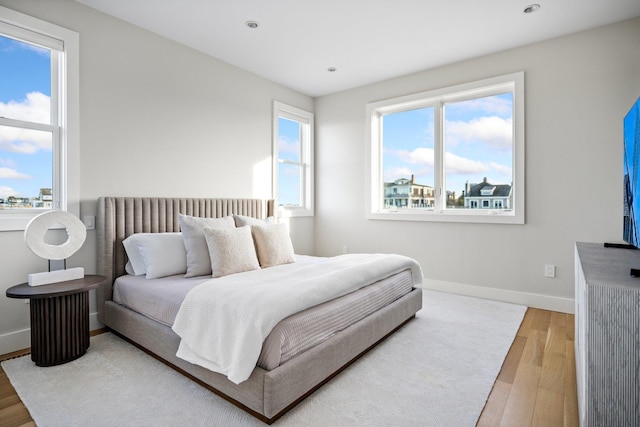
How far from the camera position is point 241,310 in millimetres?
1827

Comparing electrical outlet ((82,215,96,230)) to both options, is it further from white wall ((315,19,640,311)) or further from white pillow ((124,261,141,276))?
white wall ((315,19,640,311))

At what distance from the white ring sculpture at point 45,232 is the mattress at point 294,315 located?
0.48m

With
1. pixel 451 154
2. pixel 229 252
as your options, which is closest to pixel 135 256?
pixel 229 252

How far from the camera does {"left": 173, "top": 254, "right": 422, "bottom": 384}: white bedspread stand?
172 centimetres

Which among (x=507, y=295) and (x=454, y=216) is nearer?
(x=507, y=295)

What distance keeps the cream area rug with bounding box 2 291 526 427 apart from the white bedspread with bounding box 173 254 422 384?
0.27m

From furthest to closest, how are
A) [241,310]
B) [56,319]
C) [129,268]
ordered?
[129,268], [56,319], [241,310]

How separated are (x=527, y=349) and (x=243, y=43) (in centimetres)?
387

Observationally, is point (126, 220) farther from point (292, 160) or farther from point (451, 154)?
point (451, 154)

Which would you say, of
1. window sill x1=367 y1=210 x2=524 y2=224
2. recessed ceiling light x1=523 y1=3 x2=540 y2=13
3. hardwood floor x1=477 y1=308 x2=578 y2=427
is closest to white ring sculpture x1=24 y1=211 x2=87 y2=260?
hardwood floor x1=477 y1=308 x2=578 y2=427

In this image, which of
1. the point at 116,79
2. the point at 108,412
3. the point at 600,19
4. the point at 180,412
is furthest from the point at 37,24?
the point at 600,19

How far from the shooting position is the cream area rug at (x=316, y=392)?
175cm

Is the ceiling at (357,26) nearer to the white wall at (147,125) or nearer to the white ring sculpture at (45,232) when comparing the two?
the white wall at (147,125)

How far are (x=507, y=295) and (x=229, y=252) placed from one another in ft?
10.2
